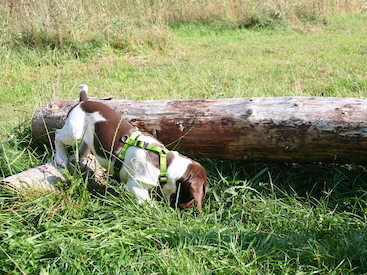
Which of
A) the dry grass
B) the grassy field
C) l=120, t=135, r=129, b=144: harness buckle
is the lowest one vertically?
the grassy field

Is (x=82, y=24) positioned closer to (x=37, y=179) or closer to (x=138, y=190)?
(x=37, y=179)

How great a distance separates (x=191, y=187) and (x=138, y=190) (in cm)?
43

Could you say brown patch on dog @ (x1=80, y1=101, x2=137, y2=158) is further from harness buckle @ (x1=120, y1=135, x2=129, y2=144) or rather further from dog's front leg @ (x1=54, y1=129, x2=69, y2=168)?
dog's front leg @ (x1=54, y1=129, x2=69, y2=168)

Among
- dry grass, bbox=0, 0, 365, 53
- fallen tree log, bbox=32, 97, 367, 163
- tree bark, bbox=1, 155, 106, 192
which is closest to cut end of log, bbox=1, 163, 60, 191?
tree bark, bbox=1, 155, 106, 192

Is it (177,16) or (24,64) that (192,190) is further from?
(177,16)

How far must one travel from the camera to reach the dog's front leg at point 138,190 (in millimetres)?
2949

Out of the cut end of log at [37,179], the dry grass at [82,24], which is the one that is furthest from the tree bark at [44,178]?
the dry grass at [82,24]

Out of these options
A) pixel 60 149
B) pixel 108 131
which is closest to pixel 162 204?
pixel 108 131

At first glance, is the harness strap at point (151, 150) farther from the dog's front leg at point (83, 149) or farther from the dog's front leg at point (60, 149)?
the dog's front leg at point (60, 149)

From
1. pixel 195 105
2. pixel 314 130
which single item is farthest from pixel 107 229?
pixel 314 130

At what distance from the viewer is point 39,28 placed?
8.28 metres

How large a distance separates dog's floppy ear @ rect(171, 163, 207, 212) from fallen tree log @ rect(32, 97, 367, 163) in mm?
434

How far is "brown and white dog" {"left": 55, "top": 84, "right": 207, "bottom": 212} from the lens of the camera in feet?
9.86

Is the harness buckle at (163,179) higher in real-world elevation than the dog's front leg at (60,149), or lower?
lower
